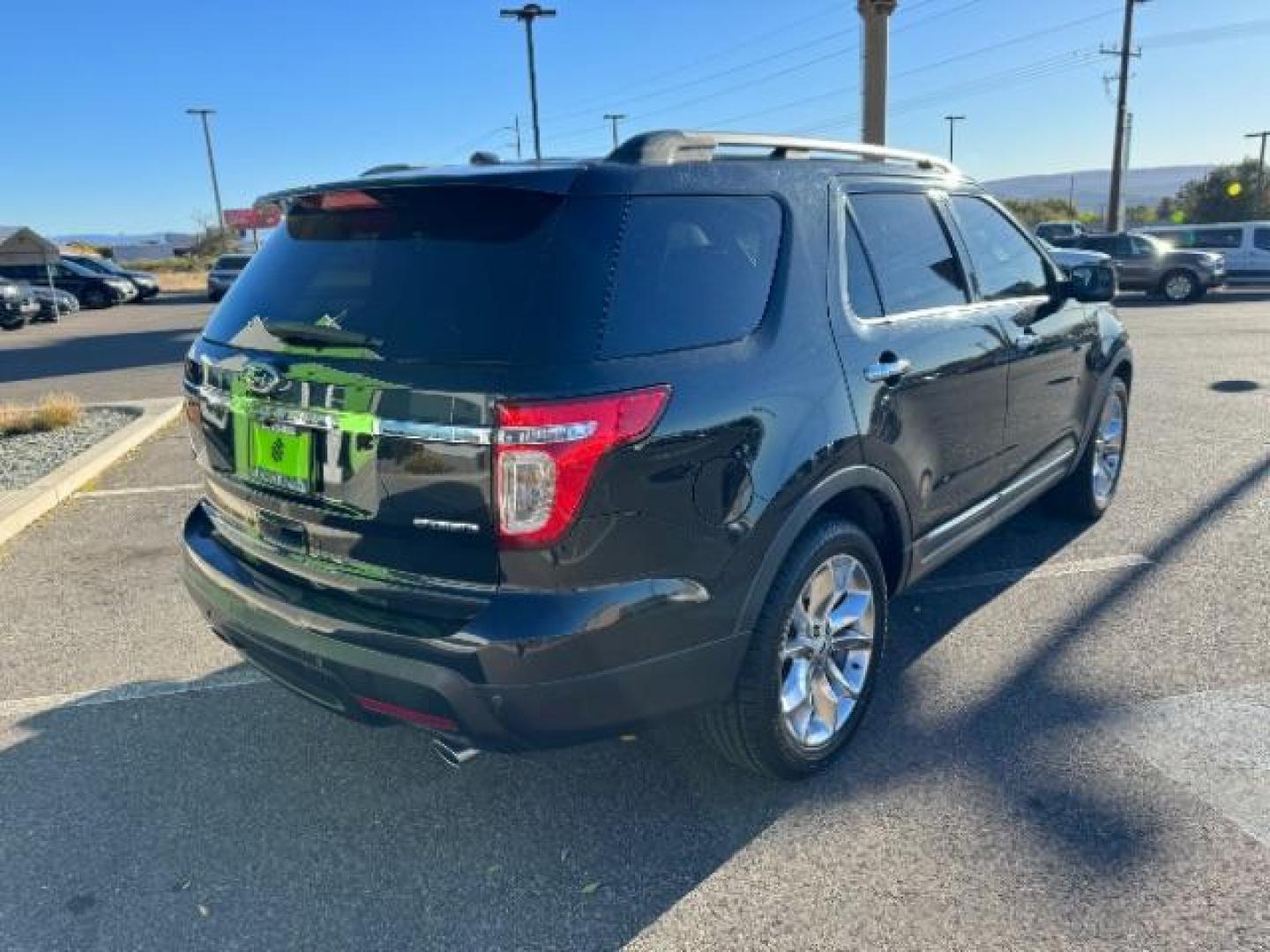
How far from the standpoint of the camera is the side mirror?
458cm

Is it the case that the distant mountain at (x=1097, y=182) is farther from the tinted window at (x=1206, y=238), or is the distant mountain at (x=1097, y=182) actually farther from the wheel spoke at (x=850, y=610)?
the wheel spoke at (x=850, y=610)

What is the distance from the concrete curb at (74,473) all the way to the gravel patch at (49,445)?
0.35 ft

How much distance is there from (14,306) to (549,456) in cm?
2437

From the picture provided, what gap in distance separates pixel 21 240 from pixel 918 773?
29.9 m

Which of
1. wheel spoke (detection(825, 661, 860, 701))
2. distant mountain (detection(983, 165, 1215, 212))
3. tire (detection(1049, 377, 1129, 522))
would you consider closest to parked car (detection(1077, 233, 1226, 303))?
tire (detection(1049, 377, 1129, 522))

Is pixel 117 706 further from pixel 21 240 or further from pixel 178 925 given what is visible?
pixel 21 240

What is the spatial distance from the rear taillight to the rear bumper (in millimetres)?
177

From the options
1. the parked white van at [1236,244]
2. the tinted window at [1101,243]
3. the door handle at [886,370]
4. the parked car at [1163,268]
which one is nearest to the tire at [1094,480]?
the door handle at [886,370]

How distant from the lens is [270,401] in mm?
2551

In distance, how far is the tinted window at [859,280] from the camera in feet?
9.87

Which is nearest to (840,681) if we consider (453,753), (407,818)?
(453,753)

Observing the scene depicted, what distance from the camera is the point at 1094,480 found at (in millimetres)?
5180

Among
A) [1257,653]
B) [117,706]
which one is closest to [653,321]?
[117,706]

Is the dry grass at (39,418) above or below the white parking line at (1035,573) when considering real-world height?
above
